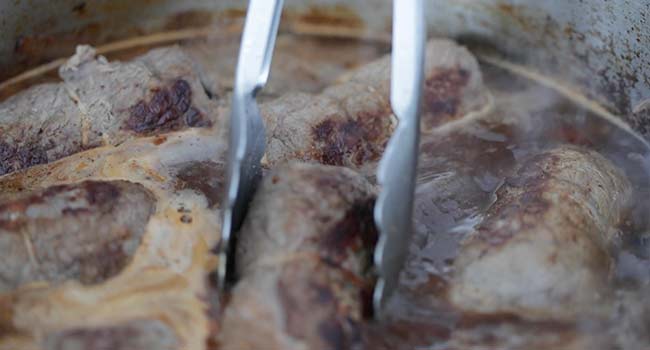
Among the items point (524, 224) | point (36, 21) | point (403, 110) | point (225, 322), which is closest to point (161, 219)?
point (225, 322)

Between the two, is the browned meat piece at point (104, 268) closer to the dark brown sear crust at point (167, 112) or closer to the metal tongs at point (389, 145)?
the metal tongs at point (389, 145)

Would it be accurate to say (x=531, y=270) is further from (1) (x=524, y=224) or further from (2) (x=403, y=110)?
(2) (x=403, y=110)

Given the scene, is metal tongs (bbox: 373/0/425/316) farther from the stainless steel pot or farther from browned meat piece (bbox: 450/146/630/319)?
the stainless steel pot

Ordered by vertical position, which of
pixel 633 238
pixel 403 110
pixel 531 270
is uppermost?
pixel 403 110

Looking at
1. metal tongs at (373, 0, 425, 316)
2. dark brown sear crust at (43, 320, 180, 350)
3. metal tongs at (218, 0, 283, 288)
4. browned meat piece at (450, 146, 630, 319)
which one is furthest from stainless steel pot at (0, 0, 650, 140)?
dark brown sear crust at (43, 320, 180, 350)

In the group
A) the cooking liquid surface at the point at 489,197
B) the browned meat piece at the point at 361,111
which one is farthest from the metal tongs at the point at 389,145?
the browned meat piece at the point at 361,111

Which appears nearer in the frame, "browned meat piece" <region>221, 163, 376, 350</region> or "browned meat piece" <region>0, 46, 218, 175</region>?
"browned meat piece" <region>221, 163, 376, 350</region>
